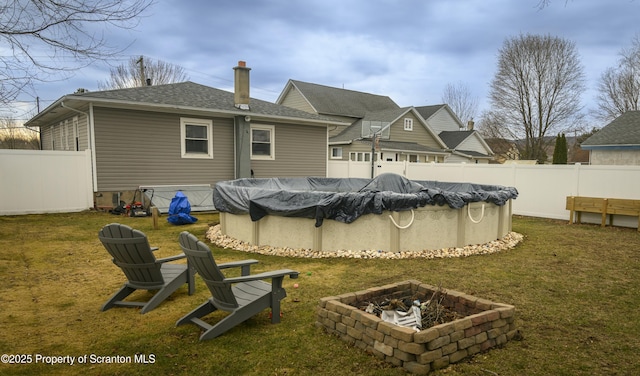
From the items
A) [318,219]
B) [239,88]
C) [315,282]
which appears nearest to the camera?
[315,282]

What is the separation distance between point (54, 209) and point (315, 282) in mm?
9380

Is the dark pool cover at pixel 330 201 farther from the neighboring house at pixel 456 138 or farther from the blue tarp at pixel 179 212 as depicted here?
the neighboring house at pixel 456 138

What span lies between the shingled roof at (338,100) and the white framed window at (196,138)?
1333 cm

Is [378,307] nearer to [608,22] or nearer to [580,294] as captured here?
[580,294]

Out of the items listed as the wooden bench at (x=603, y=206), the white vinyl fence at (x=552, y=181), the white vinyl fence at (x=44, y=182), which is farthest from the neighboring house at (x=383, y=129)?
the white vinyl fence at (x=44, y=182)

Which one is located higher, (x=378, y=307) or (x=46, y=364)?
(x=378, y=307)

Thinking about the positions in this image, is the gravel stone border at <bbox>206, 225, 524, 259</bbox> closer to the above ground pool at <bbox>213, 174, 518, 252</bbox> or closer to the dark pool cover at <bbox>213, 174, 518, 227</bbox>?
the above ground pool at <bbox>213, 174, 518, 252</bbox>

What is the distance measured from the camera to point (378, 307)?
3.53 meters

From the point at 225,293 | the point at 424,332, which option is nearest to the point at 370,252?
the point at 225,293

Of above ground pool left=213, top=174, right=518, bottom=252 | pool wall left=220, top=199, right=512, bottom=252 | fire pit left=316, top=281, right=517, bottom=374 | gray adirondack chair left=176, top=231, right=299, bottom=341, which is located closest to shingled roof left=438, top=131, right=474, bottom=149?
above ground pool left=213, top=174, right=518, bottom=252

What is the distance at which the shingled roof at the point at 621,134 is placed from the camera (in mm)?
17891

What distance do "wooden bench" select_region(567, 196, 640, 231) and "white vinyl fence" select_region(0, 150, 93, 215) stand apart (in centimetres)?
1331

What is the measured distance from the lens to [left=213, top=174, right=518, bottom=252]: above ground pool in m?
6.34

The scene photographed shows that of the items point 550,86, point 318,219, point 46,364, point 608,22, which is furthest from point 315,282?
point 550,86
